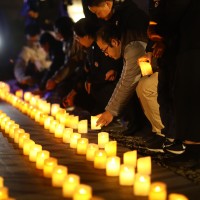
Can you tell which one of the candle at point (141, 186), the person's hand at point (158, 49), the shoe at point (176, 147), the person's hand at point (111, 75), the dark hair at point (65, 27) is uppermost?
the dark hair at point (65, 27)

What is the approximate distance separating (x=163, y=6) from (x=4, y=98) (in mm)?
4956

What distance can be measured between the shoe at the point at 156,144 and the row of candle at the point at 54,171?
3.06 ft

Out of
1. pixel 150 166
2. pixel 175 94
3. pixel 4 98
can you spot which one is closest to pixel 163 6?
pixel 175 94

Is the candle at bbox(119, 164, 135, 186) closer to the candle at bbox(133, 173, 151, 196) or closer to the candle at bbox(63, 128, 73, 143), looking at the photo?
the candle at bbox(133, 173, 151, 196)

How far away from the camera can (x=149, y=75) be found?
192 inches

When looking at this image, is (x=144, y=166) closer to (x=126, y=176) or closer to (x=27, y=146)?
(x=126, y=176)

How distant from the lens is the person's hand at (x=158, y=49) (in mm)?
4473

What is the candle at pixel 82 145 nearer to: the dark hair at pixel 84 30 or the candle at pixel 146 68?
the candle at pixel 146 68

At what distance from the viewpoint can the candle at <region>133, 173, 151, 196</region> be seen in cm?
339

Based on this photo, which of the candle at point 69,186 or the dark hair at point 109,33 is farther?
the dark hair at point 109,33

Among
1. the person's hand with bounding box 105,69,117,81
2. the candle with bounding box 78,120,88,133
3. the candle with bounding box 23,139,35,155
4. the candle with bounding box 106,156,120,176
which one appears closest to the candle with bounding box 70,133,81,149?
the candle with bounding box 23,139,35,155

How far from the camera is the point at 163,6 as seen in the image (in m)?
4.25

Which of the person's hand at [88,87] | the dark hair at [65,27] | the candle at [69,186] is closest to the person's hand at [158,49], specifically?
the candle at [69,186]

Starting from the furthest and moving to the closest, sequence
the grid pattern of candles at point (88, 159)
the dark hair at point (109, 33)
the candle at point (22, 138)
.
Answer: the dark hair at point (109, 33), the candle at point (22, 138), the grid pattern of candles at point (88, 159)
